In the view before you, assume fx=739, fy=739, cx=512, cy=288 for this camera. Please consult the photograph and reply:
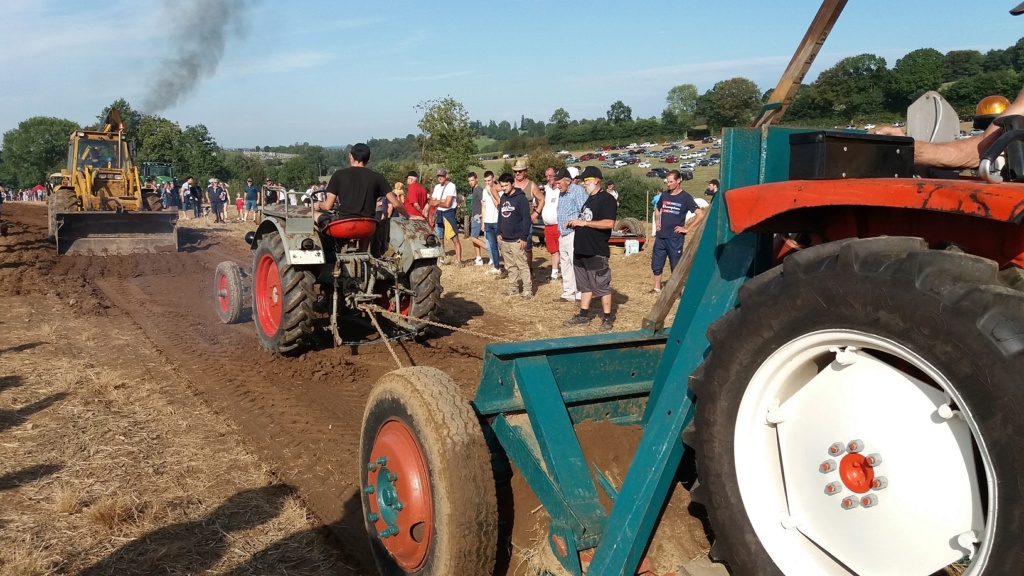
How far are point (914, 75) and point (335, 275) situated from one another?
4.89 m

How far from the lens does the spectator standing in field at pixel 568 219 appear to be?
9.42m

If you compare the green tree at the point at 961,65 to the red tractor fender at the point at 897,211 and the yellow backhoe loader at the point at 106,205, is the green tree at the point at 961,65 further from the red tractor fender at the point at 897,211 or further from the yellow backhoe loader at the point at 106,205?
the yellow backhoe loader at the point at 106,205

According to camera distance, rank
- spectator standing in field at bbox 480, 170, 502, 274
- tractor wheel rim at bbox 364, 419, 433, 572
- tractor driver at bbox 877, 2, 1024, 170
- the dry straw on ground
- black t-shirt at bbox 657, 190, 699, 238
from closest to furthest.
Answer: tractor driver at bbox 877, 2, 1024, 170, tractor wheel rim at bbox 364, 419, 433, 572, the dry straw on ground, black t-shirt at bbox 657, 190, 699, 238, spectator standing in field at bbox 480, 170, 502, 274

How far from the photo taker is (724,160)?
2.10m

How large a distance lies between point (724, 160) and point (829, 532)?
1.03m

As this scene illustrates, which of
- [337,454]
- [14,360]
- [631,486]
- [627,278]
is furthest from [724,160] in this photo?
[627,278]

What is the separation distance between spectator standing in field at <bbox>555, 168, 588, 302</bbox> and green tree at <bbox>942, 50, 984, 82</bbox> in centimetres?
520

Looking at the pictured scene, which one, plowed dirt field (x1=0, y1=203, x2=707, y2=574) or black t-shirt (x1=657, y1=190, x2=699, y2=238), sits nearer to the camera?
plowed dirt field (x1=0, y1=203, x2=707, y2=574)

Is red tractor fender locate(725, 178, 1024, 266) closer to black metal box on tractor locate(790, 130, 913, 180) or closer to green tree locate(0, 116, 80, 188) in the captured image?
black metal box on tractor locate(790, 130, 913, 180)

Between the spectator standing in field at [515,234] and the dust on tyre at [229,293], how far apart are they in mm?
3744

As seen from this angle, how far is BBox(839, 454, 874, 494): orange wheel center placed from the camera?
1542mm

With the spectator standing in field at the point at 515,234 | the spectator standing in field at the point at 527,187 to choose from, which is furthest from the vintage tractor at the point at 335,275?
the spectator standing in field at the point at 527,187

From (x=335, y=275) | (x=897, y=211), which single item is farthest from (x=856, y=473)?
(x=335, y=275)

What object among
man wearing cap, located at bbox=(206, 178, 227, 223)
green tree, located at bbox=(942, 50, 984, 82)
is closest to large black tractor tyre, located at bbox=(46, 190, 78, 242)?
man wearing cap, located at bbox=(206, 178, 227, 223)
